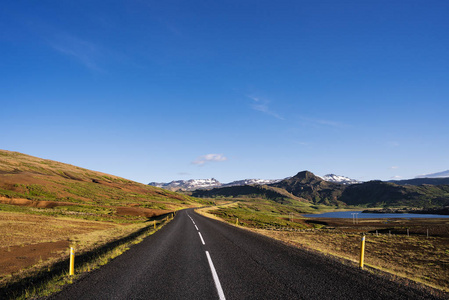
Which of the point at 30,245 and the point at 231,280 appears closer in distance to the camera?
the point at 231,280

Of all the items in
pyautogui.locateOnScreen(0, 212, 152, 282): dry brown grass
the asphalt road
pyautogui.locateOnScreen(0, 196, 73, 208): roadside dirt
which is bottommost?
pyautogui.locateOnScreen(0, 196, 73, 208): roadside dirt

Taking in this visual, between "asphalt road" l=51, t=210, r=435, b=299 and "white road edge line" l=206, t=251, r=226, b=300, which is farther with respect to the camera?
"asphalt road" l=51, t=210, r=435, b=299

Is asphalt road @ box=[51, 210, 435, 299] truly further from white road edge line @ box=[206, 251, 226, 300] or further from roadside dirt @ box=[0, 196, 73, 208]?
roadside dirt @ box=[0, 196, 73, 208]

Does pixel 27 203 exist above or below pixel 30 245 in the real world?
below

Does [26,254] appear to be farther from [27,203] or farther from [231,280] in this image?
[27,203]

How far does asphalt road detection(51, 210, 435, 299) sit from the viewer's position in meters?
7.20

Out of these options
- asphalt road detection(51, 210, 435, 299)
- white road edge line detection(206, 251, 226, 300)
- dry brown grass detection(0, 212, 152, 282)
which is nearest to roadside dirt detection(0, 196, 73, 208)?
dry brown grass detection(0, 212, 152, 282)

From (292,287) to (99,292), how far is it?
5881 mm

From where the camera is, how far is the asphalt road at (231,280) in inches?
283

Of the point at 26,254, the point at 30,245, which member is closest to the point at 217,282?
the point at 26,254

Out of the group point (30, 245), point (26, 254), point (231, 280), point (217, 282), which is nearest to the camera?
point (217, 282)

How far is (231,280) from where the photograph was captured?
27.8 feet

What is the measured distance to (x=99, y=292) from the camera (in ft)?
24.3

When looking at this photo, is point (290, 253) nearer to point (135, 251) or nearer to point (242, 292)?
point (242, 292)
